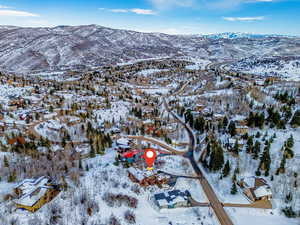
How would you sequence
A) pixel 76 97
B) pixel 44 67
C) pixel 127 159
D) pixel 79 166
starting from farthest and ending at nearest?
1. pixel 44 67
2. pixel 76 97
3. pixel 127 159
4. pixel 79 166

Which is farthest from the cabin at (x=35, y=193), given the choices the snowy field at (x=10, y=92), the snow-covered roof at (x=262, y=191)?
the snowy field at (x=10, y=92)

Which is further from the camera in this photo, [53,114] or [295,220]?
[53,114]

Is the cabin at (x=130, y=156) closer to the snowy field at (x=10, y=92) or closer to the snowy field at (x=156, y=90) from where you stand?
the snowy field at (x=10, y=92)

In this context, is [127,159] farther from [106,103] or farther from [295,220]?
[106,103]

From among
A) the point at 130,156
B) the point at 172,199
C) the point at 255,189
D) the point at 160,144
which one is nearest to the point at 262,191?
the point at 255,189

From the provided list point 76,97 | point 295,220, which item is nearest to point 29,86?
point 76,97

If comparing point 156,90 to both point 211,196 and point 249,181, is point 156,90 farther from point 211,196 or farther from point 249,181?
point 211,196
